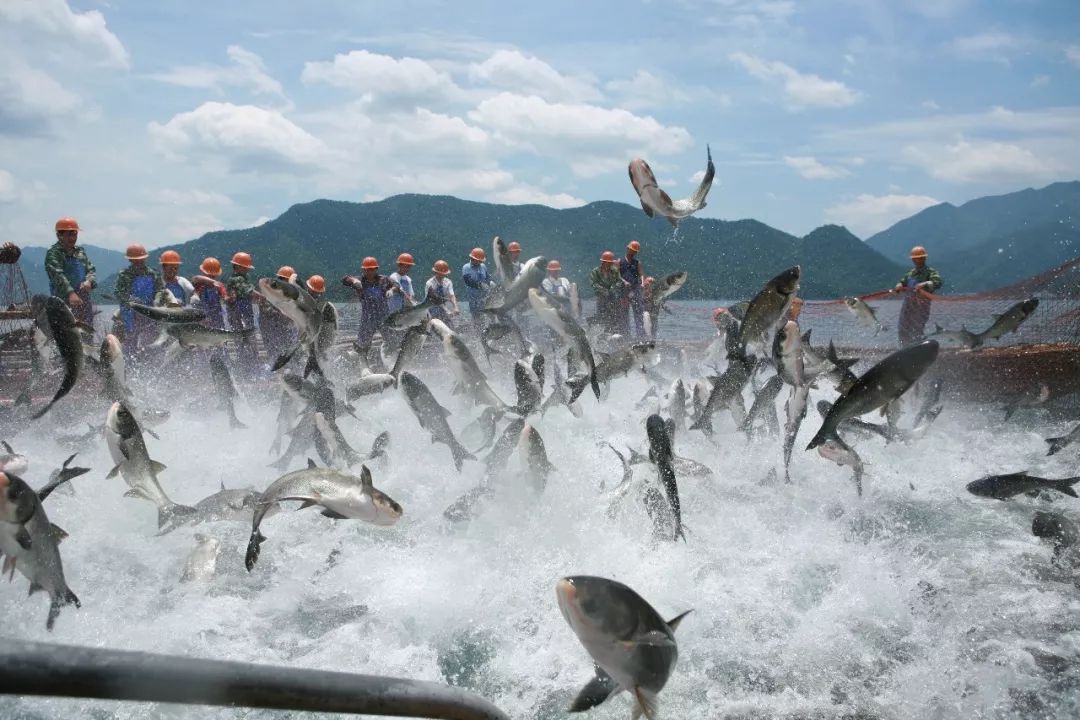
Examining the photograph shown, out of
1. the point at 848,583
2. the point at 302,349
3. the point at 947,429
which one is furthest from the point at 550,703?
the point at 947,429

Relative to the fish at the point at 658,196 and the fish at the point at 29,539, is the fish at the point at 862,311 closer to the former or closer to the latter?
the fish at the point at 658,196

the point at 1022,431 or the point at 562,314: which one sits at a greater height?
the point at 562,314

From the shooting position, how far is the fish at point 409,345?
902cm

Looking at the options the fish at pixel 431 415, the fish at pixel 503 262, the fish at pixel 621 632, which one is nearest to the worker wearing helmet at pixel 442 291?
the fish at pixel 503 262

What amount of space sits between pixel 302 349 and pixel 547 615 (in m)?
3.54

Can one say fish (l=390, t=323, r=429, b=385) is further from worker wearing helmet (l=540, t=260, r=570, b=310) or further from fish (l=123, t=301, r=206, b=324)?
worker wearing helmet (l=540, t=260, r=570, b=310)

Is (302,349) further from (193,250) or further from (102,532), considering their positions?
(193,250)

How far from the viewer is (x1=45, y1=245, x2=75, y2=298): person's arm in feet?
36.9

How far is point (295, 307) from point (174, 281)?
23.2 ft

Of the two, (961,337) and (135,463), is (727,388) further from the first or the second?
(135,463)

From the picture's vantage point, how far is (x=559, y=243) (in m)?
164

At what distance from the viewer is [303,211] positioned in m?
192

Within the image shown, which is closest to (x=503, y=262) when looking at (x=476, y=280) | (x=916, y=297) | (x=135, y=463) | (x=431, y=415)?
(x=431, y=415)

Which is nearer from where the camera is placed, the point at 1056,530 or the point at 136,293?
the point at 1056,530
